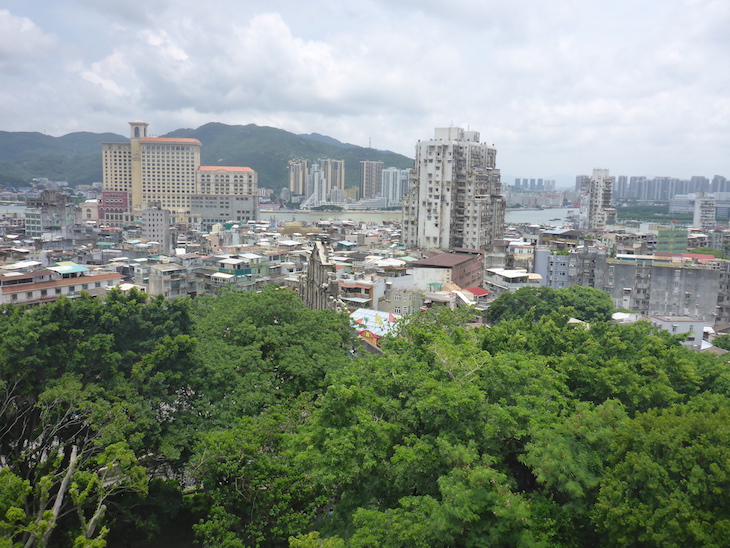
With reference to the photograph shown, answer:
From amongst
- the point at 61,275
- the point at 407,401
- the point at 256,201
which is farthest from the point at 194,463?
the point at 256,201

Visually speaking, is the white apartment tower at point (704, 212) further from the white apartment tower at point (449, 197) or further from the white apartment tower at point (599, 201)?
the white apartment tower at point (449, 197)

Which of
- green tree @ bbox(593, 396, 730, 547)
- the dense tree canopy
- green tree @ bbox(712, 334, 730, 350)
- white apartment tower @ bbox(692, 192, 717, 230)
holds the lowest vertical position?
green tree @ bbox(712, 334, 730, 350)

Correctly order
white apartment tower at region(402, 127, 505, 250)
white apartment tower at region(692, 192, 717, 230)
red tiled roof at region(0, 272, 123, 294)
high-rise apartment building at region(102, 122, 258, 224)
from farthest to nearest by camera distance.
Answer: high-rise apartment building at region(102, 122, 258, 224)
white apartment tower at region(692, 192, 717, 230)
white apartment tower at region(402, 127, 505, 250)
red tiled roof at region(0, 272, 123, 294)

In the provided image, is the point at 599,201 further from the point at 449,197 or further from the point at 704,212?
the point at 449,197

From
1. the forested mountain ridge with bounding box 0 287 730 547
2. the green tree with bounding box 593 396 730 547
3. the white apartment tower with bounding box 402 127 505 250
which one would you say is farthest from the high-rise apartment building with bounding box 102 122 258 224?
the green tree with bounding box 593 396 730 547

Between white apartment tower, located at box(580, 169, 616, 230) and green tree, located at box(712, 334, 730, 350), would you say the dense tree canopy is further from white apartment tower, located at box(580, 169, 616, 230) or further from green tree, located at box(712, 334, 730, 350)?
white apartment tower, located at box(580, 169, 616, 230)

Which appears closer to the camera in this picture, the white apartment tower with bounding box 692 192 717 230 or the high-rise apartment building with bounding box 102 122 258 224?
the white apartment tower with bounding box 692 192 717 230

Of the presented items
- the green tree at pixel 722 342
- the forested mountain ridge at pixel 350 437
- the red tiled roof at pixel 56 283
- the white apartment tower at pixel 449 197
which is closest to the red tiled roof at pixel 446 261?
the white apartment tower at pixel 449 197

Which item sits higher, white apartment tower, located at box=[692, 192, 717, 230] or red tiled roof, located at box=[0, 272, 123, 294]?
white apartment tower, located at box=[692, 192, 717, 230]
